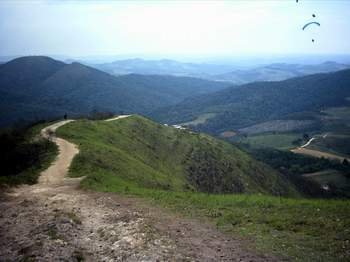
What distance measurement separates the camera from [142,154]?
241 feet

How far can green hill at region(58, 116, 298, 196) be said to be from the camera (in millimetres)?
46875

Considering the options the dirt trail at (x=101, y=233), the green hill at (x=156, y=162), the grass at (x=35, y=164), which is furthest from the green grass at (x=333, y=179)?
the dirt trail at (x=101, y=233)

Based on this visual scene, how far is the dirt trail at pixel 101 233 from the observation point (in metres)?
20.1

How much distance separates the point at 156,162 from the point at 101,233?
51680mm

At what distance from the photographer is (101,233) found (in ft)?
77.4

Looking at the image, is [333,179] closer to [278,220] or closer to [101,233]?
[278,220]

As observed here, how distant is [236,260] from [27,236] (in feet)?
43.7

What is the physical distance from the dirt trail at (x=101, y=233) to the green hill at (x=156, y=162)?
7.11 meters

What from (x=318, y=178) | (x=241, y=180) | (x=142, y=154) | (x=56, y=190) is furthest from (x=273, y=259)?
(x=318, y=178)

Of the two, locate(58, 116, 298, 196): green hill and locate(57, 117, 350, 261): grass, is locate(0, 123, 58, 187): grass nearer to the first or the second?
locate(57, 117, 350, 261): grass

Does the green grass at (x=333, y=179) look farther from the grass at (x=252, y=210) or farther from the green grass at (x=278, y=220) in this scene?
the green grass at (x=278, y=220)

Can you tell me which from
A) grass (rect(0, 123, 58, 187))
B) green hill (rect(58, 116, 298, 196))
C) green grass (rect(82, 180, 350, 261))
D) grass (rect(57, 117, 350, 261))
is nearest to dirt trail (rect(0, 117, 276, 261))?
green grass (rect(82, 180, 350, 261))

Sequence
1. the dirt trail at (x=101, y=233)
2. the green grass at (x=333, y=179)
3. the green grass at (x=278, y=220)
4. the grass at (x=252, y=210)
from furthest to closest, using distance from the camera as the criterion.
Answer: the green grass at (x=333, y=179)
the grass at (x=252, y=210)
the dirt trail at (x=101, y=233)
the green grass at (x=278, y=220)

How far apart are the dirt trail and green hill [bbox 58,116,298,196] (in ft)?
23.3
